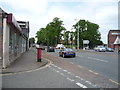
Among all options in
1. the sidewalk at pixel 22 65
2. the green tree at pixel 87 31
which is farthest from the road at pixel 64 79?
the green tree at pixel 87 31

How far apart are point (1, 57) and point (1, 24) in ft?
7.73

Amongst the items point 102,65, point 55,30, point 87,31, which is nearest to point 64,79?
point 102,65

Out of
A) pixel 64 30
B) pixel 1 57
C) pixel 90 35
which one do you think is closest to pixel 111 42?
pixel 90 35

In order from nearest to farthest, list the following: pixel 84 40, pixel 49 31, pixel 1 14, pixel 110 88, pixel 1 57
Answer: pixel 110 88, pixel 1 14, pixel 1 57, pixel 84 40, pixel 49 31

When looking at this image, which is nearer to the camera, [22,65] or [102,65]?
[22,65]

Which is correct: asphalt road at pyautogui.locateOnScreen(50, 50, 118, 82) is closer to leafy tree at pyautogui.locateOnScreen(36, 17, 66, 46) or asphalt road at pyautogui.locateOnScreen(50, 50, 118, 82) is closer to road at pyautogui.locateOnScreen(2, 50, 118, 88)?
road at pyautogui.locateOnScreen(2, 50, 118, 88)

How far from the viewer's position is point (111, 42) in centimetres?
7850

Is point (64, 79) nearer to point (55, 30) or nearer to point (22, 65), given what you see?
point (22, 65)

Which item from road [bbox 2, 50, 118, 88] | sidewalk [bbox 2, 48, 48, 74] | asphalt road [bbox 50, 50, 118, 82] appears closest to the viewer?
road [bbox 2, 50, 118, 88]

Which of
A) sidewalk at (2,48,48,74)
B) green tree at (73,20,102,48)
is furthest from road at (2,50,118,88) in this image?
green tree at (73,20,102,48)

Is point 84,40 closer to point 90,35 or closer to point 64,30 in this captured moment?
point 90,35

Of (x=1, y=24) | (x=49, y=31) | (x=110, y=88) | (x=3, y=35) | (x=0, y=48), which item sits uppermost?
(x=49, y=31)

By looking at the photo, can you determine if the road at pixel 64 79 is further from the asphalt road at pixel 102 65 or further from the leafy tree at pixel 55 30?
the leafy tree at pixel 55 30

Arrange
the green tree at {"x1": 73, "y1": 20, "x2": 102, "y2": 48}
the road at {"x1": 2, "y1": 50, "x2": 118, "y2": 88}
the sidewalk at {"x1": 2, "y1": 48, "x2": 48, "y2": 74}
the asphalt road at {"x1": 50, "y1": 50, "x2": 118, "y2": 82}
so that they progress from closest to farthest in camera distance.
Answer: the road at {"x1": 2, "y1": 50, "x2": 118, "y2": 88} → the asphalt road at {"x1": 50, "y1": 50, "x2": 118, "y2": 82} → the sidewalk at {"x1": 2, "y1": 48, "x2": 48, "y2": 74} → the green tree at {"x1": 73, "y1": 20, "x2": 102, "y2": 48}
